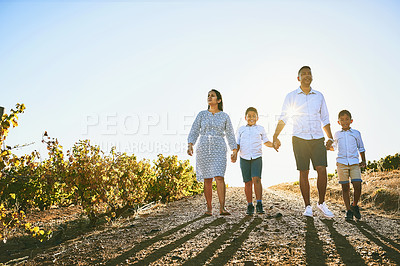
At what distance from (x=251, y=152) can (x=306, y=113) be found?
Answer: 1.29 meters

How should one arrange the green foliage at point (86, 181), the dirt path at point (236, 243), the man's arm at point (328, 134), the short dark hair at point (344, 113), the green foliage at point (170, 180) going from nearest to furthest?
the dirt path at point (236, 243)
the green foliage at point (86, 181)
the man's arm at point (328, 134)
the short dark hair at point (344, 113)
the green foliage at point (170, 180)

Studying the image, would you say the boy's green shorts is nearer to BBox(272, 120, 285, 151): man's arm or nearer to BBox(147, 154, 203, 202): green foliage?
BBox(272, 120, 285, 151): man's arm

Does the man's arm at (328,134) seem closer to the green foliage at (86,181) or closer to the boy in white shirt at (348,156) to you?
the boy in white shirt at (348,156)

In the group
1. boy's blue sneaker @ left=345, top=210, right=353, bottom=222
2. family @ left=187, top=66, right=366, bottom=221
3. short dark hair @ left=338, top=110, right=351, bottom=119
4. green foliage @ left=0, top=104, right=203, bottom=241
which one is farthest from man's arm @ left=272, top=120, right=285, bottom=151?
green foliage @ left=0, top=104, right=203, bottom=241

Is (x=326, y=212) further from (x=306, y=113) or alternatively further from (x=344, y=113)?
(x=344, y=113)

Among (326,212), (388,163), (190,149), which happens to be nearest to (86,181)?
(190,149)

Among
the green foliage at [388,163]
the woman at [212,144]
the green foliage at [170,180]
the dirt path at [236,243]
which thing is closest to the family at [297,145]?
the woman at [212,144]

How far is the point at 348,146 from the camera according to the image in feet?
18.9

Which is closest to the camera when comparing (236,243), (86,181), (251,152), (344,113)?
(236,243)

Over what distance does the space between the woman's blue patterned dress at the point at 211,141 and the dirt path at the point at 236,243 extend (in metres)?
0.88

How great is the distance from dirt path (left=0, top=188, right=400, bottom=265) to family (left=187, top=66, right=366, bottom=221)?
1.94ft

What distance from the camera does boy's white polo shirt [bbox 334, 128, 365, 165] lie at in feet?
18.8

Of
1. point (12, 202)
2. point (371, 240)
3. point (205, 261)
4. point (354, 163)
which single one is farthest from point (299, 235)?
point (12, 202)

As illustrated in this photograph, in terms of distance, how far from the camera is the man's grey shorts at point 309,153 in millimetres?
5156
